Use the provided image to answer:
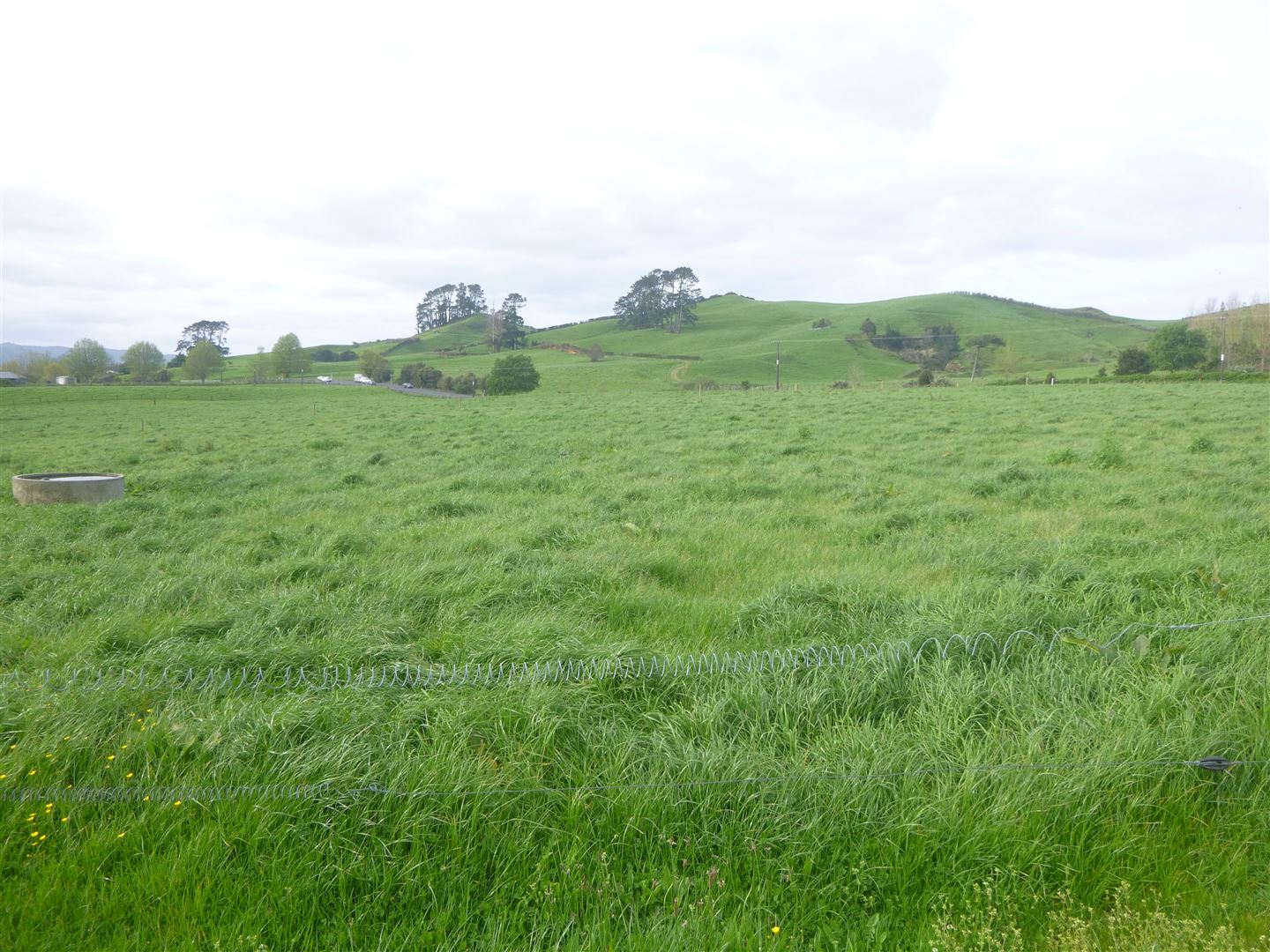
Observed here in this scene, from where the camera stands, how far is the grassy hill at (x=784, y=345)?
84.8m

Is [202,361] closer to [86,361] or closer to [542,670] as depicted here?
[86,361]

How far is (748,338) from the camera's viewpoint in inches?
4823

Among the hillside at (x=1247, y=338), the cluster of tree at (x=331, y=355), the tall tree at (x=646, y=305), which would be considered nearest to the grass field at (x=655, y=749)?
the hillside at (x=1247, y=338)

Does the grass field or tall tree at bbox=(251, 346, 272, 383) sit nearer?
the grass field

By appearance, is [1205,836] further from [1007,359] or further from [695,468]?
[1007,359]

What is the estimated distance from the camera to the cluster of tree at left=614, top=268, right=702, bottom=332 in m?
138

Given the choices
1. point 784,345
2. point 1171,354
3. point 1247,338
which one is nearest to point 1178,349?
point 1171,354

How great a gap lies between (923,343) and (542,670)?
108846mm

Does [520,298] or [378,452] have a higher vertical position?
[520,298]

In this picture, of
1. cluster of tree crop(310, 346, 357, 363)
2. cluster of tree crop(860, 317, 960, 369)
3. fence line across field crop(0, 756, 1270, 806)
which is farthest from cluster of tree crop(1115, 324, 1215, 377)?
cluster of tree crop(310, 346, 357, 363)

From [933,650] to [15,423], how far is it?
41035mm

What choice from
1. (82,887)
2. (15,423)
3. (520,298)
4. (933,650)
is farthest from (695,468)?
(520,298)

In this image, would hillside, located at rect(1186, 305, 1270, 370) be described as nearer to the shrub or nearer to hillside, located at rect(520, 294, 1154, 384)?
hillside, located at rect(520, 294, 1154, 384)

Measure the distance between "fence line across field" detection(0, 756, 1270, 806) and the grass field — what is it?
3 cm
